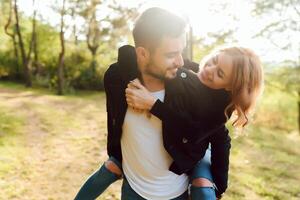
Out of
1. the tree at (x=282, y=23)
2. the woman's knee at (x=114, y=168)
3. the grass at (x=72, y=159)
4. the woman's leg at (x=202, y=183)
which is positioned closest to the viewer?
the woman's leg at (x=202, y=183)

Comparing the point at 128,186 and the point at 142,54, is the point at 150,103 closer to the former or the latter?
the point at 142,54

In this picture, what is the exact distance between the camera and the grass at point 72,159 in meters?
4.96

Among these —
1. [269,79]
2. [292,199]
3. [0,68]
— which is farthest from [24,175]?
[0,68]

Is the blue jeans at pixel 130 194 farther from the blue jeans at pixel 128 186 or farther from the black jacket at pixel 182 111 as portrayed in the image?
the black jacket at pixel 182 111

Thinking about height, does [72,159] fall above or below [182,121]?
below

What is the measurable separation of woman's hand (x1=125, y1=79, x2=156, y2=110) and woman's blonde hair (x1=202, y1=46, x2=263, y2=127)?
0.37 metres

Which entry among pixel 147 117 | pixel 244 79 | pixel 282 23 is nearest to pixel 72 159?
pixel 147 117

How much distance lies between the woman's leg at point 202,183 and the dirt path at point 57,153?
2589 mm

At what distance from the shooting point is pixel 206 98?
191cm

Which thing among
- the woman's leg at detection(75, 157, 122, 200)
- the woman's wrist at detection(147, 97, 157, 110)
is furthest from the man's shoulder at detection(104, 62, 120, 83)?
the woman's leg at detection(75, 157, 122, 200)

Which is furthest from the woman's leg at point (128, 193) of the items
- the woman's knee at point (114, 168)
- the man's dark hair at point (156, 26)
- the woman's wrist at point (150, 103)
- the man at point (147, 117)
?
the man's dark hair at point (156, 26)

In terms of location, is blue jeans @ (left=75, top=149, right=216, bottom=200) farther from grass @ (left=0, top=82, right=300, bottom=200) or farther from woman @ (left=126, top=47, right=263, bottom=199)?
grass @ (left=0, top=82, right=300, bottom=200)

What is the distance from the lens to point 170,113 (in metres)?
1.86

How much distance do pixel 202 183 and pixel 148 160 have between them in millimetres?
301
